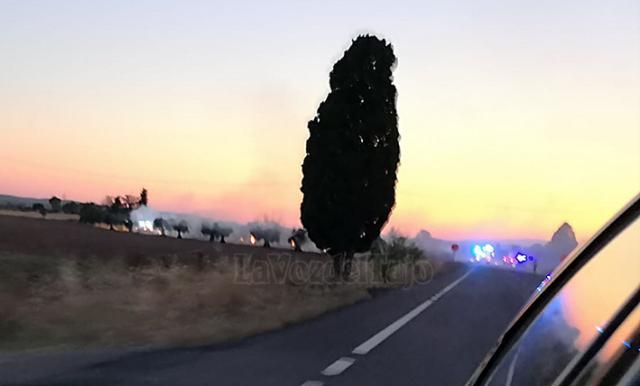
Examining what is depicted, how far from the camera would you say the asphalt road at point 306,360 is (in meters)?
8.09

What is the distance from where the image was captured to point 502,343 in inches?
135

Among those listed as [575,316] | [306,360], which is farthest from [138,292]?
[575,316]

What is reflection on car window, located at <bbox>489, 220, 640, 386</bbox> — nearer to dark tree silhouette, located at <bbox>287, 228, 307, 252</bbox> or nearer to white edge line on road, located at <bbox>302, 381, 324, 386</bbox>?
white edge line on road, located at <bbox>302, 381, 324, 386</bbox>

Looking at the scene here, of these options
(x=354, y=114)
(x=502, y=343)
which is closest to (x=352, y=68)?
(x=354, y=114)

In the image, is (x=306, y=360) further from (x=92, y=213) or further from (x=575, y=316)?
(x=92, y=213)

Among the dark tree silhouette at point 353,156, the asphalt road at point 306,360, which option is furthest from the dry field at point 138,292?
the dark tree silhouette at point 353,156

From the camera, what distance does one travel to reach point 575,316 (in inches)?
116

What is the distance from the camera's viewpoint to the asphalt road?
8086 mm

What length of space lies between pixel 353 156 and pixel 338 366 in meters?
17.3

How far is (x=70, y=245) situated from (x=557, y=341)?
23.3 m

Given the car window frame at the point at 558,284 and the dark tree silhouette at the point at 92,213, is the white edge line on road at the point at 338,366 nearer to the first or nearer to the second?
the car window frame at the point at 558,284

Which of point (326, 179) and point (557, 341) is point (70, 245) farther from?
point (557, 341)

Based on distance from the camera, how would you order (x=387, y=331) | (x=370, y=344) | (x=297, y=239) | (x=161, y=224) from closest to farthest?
(x=370, y=344) → (x=387, y=331) → (x=297, y=239) → (x=161, y=224)

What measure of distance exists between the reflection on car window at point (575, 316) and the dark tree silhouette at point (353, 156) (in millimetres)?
22927
